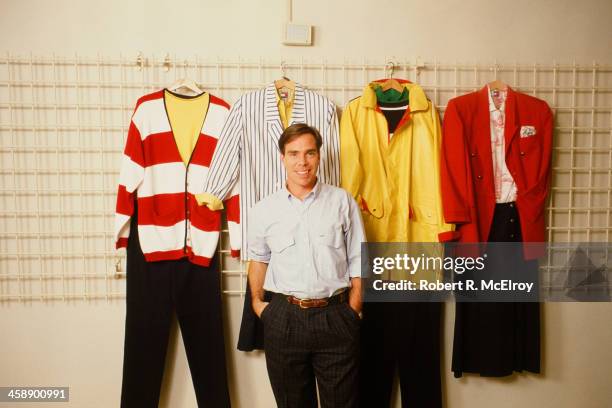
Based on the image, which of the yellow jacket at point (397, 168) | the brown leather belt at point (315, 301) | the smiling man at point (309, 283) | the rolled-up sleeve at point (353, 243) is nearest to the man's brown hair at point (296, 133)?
the smiling man at point (309, 283)

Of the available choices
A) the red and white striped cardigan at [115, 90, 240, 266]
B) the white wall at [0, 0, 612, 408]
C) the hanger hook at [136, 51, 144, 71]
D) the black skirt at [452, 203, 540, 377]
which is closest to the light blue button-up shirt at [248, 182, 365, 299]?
the red and white striped cardigan at [115, 90, 240, 266]

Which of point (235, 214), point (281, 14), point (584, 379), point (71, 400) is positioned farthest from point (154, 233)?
point (584, 379)

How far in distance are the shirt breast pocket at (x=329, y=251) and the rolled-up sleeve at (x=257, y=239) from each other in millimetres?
228

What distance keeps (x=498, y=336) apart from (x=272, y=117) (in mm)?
1491

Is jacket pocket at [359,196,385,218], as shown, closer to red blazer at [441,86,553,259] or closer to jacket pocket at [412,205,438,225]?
jacket pocket at [412,205,438,225]

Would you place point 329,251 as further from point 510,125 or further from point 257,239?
point 510,125

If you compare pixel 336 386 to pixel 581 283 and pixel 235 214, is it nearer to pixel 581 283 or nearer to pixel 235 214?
pixel 235 214

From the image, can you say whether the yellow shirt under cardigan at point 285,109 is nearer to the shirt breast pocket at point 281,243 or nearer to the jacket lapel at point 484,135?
the shirt breast pocket at point 281,243

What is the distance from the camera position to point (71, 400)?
7.41ft

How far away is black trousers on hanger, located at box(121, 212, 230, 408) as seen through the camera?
2.13 m

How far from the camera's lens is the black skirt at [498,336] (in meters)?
2.24

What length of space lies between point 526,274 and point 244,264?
137cm

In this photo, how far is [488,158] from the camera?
215cm

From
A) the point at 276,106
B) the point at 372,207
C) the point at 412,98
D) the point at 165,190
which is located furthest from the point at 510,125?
the point at 165,190
